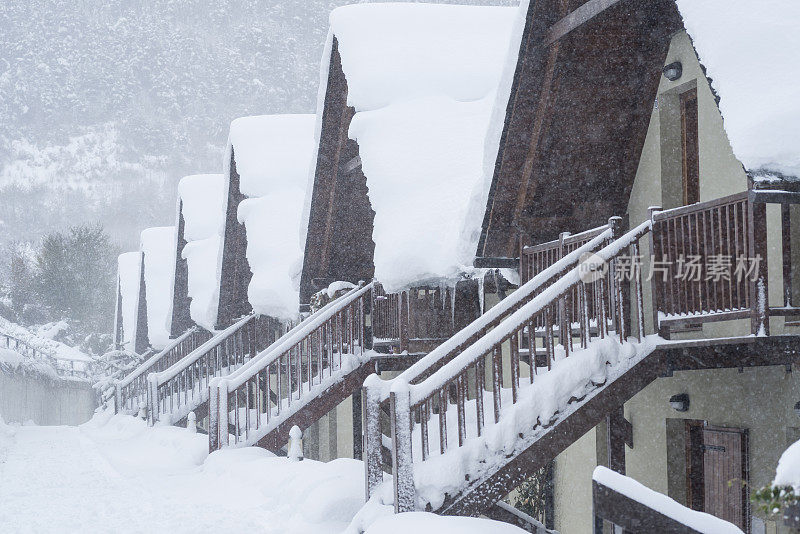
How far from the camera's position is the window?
10047mm

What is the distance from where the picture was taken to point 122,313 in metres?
43.6

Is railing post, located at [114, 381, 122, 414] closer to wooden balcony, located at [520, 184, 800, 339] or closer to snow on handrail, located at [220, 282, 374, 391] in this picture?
snow on handrail, located at [220, 282, 374, 391]

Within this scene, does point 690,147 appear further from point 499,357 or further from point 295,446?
point 295,446

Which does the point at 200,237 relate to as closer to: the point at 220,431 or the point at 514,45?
the point at 220,431

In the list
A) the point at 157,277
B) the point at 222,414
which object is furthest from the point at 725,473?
the point at 157,277

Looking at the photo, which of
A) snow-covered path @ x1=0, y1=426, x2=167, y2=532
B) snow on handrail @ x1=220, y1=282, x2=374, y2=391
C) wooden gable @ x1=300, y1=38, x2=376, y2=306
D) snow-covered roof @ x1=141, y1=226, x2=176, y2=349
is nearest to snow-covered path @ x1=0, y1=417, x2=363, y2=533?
snow-covered path @ x1=0, y1=426, x2=167, y2=532

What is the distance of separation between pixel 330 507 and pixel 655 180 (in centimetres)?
488

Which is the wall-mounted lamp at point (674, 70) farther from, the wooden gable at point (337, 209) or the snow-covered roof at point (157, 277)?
the snow-covered roof at point (157, 277)

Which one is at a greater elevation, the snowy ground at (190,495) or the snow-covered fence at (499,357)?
the snow-covered fence at (499,357)

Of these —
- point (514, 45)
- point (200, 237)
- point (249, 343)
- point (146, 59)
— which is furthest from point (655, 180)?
point (146, 59)

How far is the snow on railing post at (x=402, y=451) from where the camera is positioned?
8.05 m

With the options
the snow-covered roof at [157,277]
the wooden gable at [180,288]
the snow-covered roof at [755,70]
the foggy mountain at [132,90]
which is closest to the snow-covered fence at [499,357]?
the snow-covered roof at [755,70]

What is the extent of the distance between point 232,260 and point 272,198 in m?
2.69

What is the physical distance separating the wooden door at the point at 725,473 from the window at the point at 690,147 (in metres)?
2.46
